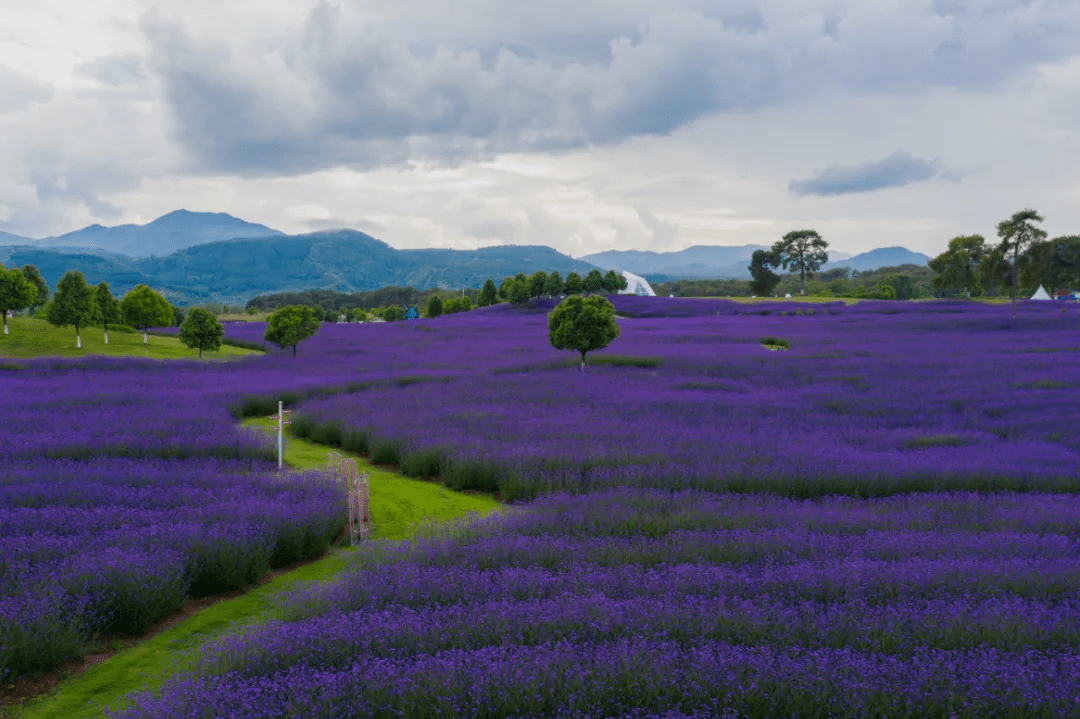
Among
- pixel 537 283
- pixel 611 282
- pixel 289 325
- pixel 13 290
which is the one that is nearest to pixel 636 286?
pixel 611 282

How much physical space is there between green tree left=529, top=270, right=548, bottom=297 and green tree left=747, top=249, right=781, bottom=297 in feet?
118

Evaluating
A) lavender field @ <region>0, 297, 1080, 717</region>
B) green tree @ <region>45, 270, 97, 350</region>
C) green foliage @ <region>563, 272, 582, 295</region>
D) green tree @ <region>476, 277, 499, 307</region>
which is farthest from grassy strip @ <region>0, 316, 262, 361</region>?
green tree @ <region>476, 277, 499, 307</region>

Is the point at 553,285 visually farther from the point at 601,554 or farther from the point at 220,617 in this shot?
the point at 220,617

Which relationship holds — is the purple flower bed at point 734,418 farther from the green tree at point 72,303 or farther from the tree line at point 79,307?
the green tree at point 72,303

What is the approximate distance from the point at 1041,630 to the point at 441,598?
4.87 meters

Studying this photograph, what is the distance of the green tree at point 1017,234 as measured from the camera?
150 feet

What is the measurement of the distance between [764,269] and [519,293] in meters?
42.8

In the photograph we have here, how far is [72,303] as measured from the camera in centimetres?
3294

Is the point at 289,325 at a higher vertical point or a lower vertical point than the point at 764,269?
lower

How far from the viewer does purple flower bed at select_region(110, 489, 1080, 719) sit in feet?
13.2

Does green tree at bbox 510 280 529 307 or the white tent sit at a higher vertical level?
the white tent

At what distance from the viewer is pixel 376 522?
9.53 m

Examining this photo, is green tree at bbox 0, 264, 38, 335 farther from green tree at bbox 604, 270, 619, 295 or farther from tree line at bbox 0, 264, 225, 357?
green tree at bbox 604, 270, 619, 295

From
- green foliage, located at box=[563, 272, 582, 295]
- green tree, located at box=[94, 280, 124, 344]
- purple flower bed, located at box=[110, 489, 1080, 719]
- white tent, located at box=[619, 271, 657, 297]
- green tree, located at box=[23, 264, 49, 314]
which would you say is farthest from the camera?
white tent, located at box=[619, 271, 657, 297]
